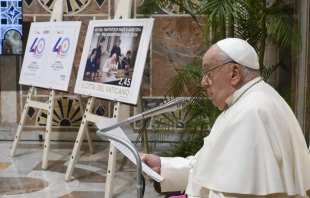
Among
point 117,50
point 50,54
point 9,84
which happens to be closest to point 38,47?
point 50,54

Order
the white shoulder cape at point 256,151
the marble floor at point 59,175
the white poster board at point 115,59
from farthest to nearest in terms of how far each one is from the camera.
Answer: the marble floor at point 59,175, the white poster board at point 115,59, the white shoulder cape at point 256,151

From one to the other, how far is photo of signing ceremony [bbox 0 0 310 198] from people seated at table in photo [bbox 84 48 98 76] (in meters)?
0.02

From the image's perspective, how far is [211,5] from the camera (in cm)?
339

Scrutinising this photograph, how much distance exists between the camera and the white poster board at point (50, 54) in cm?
478

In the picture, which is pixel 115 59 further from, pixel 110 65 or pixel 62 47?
pixel 62 47

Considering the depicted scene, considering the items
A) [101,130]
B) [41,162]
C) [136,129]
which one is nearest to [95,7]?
[136,129]

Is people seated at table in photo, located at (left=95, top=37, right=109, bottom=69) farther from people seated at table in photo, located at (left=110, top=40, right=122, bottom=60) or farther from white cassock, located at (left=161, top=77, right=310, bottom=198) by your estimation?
white cassock, located at (left=161, top=77, right=310, bottom=198)

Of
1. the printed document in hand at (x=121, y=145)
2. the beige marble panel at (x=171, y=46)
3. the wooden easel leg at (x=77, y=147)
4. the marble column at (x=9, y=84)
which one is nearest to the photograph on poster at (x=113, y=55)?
the wooden easel leg at (x=77, y=147)

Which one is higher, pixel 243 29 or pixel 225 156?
pixel 243 29

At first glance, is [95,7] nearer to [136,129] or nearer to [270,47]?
[136,129]

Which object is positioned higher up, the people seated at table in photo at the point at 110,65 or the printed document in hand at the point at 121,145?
the people seated at table in photo at the point at 110,65

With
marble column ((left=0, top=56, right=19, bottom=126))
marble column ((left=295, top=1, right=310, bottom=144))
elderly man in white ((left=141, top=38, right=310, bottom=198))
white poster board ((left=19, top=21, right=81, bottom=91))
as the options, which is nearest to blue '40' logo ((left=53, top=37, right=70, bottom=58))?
white poster board ((left=19, top=21, right=81, bottom=91))

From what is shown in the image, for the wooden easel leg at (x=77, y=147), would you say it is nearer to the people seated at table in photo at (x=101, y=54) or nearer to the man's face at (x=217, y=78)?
the people seated at table in photo at (x=101, y=54)

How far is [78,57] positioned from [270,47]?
233cm
